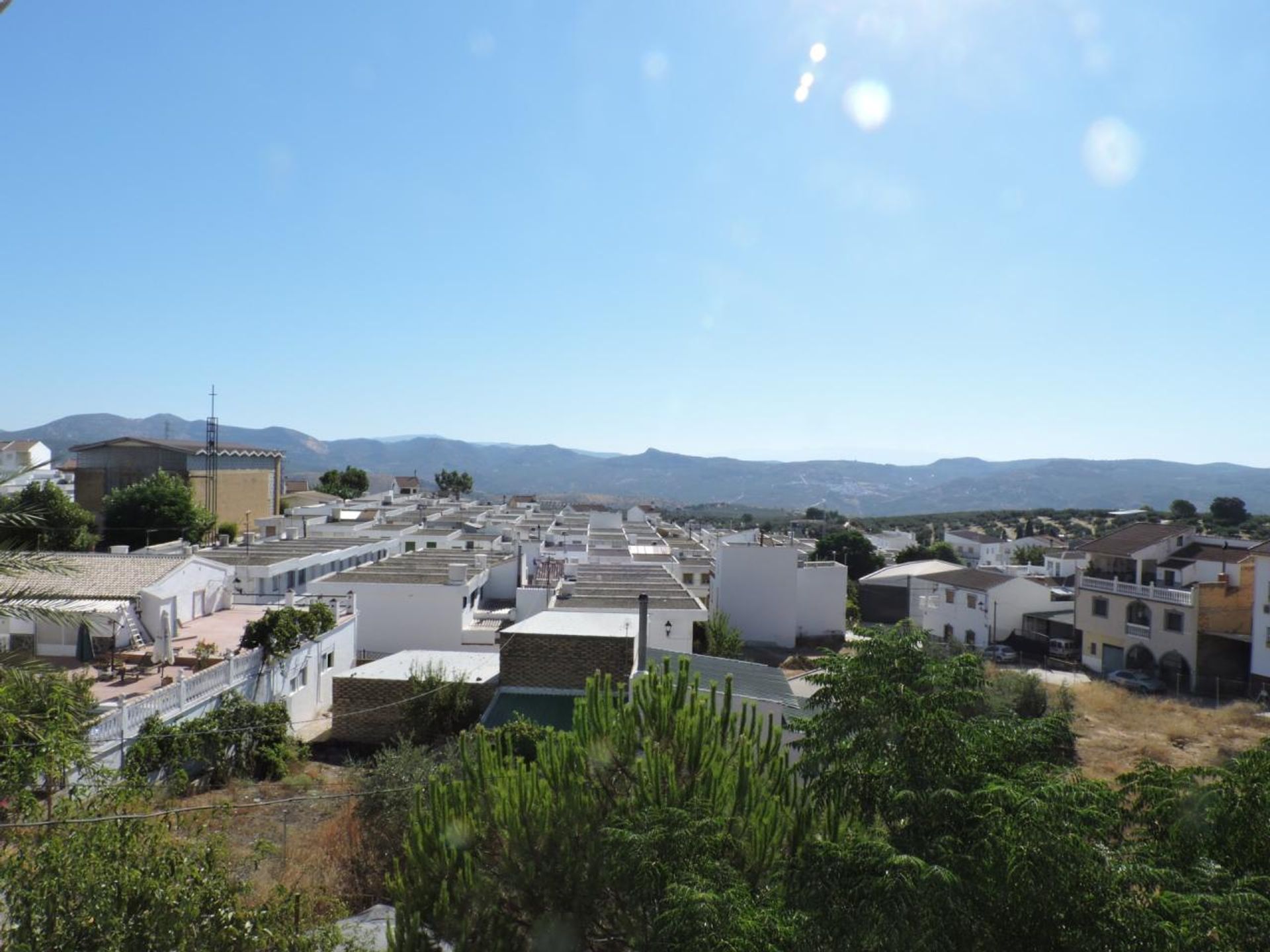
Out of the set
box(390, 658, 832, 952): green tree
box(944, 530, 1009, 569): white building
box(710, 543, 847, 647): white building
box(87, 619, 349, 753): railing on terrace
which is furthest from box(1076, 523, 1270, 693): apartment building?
box(944, 530, 1009, 569): white building

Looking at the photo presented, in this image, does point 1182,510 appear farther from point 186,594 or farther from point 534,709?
point 186,594

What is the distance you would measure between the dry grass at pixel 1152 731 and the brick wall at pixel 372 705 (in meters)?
15.3

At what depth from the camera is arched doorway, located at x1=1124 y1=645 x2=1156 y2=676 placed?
36.3 m

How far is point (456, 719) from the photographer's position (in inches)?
775

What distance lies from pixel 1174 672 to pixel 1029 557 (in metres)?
49.3

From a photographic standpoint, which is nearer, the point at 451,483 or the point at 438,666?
the point at 438,666

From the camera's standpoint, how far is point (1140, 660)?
36844 millimetres

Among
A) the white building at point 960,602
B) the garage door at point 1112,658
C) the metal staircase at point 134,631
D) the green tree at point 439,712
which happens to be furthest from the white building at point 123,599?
the garage door at point 1112,658

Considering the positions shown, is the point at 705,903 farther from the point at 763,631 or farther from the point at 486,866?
the point at 763,631

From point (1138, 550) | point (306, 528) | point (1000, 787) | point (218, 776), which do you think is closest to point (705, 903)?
point (1000, 787)

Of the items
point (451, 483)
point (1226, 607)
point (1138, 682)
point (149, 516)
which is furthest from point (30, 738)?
point (451, 483)

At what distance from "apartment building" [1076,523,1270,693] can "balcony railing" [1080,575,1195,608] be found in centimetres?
3

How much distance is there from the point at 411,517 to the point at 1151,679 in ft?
164

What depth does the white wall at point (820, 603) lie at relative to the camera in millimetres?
40375
